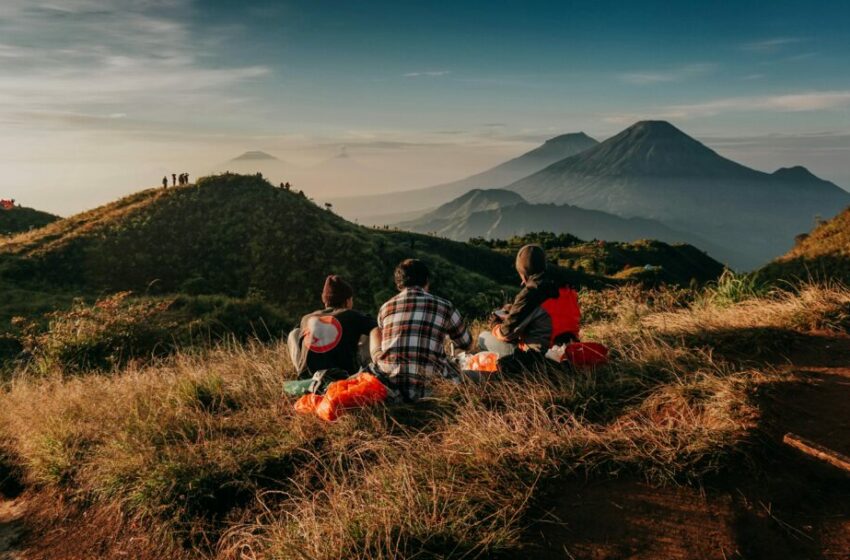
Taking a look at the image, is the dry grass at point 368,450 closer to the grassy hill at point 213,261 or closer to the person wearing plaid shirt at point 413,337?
the person wearing plaid shirt at point 413,337

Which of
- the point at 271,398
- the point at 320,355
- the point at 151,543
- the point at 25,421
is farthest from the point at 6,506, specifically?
the point at 320,355

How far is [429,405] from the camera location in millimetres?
5566

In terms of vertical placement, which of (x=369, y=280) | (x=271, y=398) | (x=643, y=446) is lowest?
(x=369, y=280)

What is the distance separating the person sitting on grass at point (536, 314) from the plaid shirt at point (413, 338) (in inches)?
30.4

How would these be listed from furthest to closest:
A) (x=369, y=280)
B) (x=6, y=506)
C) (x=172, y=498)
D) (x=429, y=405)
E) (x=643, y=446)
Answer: (x=369, y=280), (x=429, y=405), (x=6, y=506), (x=172, y=498), (x=643, y=446)

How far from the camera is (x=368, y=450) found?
461 centimetres

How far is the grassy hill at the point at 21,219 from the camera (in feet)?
133

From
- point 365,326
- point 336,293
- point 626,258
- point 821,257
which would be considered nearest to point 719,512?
point 365,326

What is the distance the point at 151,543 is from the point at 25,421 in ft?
11.6

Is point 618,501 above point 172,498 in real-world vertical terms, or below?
above

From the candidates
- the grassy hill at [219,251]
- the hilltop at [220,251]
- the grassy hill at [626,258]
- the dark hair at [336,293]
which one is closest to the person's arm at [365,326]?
the dark hair at [336,293]

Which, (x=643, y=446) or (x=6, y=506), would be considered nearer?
(x=643, y=446)

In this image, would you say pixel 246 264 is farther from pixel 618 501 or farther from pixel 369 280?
pixel 618 501

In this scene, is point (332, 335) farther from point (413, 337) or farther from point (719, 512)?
point (719, 512)
